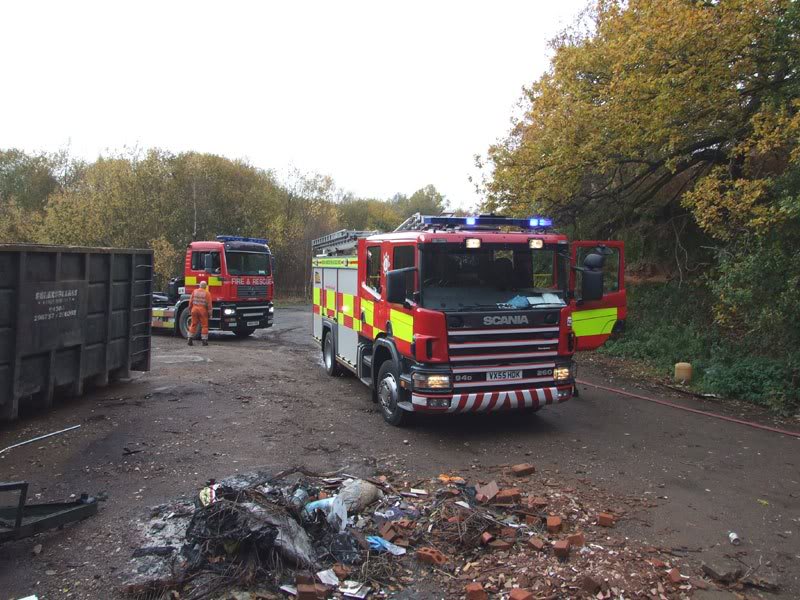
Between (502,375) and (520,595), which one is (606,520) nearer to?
(520,595)

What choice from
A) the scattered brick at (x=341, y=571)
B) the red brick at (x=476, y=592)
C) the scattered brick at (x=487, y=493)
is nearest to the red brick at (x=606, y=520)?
the scattered brick at (x=487, y=493)

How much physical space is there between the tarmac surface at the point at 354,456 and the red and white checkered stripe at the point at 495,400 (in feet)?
1.51

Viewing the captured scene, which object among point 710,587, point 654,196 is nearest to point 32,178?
point 654,196

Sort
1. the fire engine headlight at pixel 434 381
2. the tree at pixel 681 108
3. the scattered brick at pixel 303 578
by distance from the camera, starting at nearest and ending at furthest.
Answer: the scattered brick at pixel 303 578
the fire engine headlight at pixel 434 381
the tree at pixel 681 108

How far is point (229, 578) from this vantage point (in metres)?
3.56

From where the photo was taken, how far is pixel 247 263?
15.5m

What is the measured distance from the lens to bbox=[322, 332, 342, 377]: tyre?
1029 cm

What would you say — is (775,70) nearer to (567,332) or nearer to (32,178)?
(567,332)

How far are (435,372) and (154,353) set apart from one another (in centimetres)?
898

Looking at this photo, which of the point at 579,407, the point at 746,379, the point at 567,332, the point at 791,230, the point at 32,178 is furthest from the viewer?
the point at 32,178

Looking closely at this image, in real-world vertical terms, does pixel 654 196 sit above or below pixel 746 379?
above

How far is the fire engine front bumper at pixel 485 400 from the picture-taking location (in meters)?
6.21

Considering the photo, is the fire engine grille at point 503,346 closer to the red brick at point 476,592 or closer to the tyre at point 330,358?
the red brick at point 476,592

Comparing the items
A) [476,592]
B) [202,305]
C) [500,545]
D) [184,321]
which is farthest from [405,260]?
[184,321]
